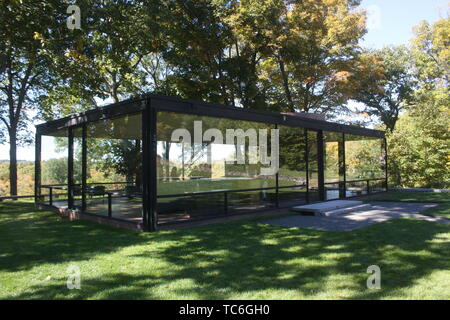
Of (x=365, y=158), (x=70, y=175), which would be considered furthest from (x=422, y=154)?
(x=70, y=175)

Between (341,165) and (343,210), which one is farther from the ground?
(341,165)

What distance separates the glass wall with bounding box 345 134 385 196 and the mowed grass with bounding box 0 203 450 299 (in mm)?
9354

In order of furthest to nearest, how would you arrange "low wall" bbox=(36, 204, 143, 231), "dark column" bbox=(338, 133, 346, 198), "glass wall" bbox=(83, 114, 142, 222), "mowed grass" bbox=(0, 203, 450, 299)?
"dark column" bbox=(338, 133, 346, 198) < "glass wall" bbox=(83, 114, 142, 222) < "low wall" bbox=(36, 204, 143, 231) < "mowed grass" bbox=(0, 203, 450, 299)

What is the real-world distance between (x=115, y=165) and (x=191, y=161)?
11.2 ft

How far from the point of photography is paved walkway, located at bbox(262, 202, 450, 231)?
25.7ft

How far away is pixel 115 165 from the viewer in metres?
15.6

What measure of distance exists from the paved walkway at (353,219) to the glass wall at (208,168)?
171 cm

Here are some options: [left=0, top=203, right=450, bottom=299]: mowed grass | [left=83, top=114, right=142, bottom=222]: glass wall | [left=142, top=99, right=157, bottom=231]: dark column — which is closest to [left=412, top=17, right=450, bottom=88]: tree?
[left=83, top=114, right=142, bottom=222]: glass wall

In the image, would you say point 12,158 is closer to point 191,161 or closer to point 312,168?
point 191,161

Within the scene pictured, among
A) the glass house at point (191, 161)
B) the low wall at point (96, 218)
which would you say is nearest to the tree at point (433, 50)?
the glass house at point (191, 161)

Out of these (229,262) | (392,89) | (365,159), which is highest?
(392,89)

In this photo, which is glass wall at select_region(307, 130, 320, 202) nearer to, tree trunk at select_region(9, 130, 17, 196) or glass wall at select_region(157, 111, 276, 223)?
glass wall at select_region(157, 111, 276, 223)
